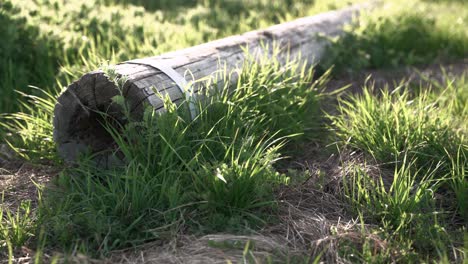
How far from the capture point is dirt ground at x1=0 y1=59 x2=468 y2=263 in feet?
8.13

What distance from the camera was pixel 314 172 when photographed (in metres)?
3.28

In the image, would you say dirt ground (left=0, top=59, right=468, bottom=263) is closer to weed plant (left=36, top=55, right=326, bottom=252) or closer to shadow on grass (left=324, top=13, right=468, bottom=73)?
weed plant (left=36, top=55, right=326, bottom=252)

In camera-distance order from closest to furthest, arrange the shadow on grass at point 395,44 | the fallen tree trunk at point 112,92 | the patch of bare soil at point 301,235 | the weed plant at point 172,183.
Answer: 1. the patch of bare soil at point 301,235
2. the weed plant at point 172,183
3. the fallen tree trunk at point 112,92
4. the shadow on grass at point 395,44

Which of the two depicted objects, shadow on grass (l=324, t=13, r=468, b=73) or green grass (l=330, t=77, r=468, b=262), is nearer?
green grass (l=330, t=77, r=468, b=262)

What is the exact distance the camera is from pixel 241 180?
2725 mm

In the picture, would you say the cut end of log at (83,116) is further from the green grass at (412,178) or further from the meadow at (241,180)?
the green grass at (412,178)

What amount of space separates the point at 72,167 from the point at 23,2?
2088 mm

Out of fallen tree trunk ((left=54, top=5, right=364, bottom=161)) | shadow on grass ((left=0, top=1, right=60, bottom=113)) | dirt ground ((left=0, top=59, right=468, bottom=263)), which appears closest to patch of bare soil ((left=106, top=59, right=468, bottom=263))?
dirt ground ((left=0, top=59, right=468, bottom=263))

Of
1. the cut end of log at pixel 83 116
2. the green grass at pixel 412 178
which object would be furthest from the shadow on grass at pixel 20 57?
the green grass at pixel 412 178

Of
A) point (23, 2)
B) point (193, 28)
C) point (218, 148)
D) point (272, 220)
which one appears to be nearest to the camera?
point (272, 220)

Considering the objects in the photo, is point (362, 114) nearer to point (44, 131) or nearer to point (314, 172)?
point (314, 172)

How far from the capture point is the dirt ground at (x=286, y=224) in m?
2.48

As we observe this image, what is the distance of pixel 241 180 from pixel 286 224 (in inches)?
11.8

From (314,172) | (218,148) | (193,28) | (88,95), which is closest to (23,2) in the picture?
(193,28)
